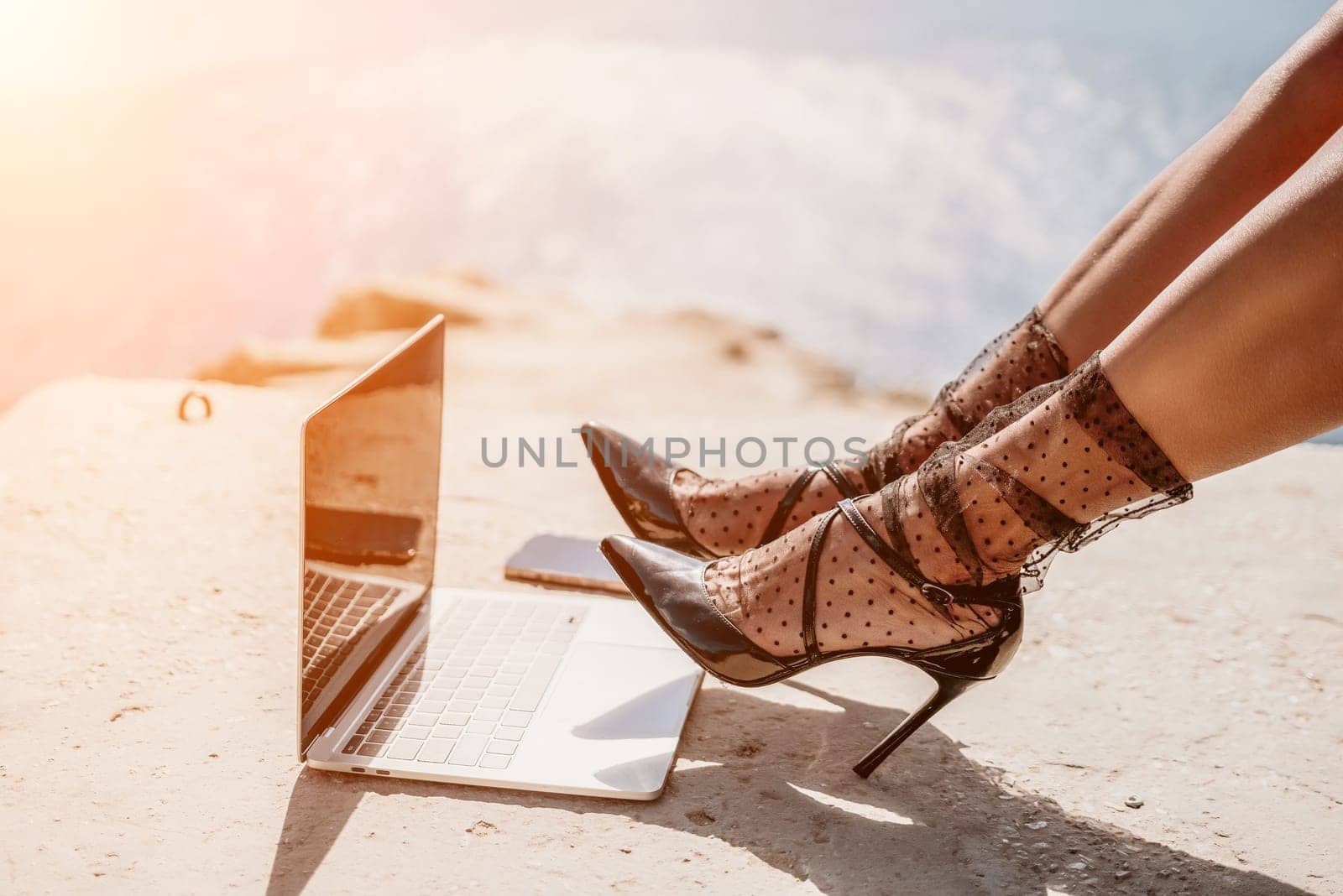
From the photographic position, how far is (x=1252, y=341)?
73 centimetres

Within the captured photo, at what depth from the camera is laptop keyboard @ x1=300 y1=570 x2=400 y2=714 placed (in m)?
0.82

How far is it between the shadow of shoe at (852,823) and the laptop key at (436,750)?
24mm

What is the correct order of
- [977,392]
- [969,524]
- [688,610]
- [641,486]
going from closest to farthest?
[969,524]
[688,610]
[977,392]
[641,486]

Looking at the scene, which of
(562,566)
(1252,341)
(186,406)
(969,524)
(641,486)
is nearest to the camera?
(1252,341)

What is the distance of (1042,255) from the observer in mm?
7152

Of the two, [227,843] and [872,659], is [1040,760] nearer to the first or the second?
→ [872,659]

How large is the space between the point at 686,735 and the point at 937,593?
29 cm

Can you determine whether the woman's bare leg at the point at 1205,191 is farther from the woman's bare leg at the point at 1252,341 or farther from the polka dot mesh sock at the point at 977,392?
the woman's bare leg at the point at 1252,341

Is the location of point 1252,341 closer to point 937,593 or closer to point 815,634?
point 937,593

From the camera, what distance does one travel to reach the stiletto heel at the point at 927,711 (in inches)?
35.9

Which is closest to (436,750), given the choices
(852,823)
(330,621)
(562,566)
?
(330,621)

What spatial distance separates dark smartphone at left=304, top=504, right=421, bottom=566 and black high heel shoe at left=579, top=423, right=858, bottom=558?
23cm

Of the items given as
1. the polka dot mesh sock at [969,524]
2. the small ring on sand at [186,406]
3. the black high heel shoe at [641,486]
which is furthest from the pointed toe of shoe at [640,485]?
the small ring on sand at [186,406]

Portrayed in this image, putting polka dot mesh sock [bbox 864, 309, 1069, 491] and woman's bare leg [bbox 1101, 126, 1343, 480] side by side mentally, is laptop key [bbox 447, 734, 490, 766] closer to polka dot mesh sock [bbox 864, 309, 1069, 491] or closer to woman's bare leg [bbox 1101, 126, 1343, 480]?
polka dot mesh sock [bbox 864, 309, 1069, 491]
